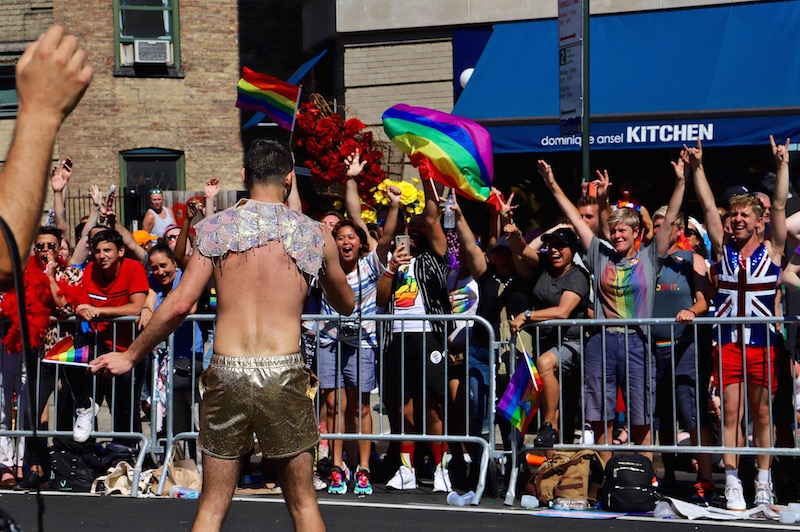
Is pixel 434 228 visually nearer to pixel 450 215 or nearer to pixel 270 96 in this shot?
pixel 450 215

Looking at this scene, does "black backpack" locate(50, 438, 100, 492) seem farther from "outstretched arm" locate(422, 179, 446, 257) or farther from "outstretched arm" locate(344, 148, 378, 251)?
"outstretched arm" locate(422, 179, 446, 257)

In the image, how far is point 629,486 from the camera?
774cm

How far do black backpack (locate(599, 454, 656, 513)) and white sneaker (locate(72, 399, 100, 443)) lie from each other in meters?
3.95

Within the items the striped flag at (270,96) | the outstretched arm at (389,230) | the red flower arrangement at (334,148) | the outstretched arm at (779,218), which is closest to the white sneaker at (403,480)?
the outstretched arm at (389,230)

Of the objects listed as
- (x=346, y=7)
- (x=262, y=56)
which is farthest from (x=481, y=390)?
(x=262, y=56)

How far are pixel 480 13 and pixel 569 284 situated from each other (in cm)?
759

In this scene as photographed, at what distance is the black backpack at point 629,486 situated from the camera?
7707 millimetres

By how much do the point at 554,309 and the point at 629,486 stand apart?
4.82 feet

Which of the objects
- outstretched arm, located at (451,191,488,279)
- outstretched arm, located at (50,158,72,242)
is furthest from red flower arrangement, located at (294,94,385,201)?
outstretched arm, located at (451,191,488,279)

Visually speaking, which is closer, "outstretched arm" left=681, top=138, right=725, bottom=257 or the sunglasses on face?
"outstretched arm" left=681, top=138, right=725, bottom=257

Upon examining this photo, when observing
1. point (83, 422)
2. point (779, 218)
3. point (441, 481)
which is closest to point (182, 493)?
point (83, 422)

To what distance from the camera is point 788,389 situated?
8055mm

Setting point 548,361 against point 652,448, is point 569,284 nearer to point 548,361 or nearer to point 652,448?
point 548,361

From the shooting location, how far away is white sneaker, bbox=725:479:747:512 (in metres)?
7.70
